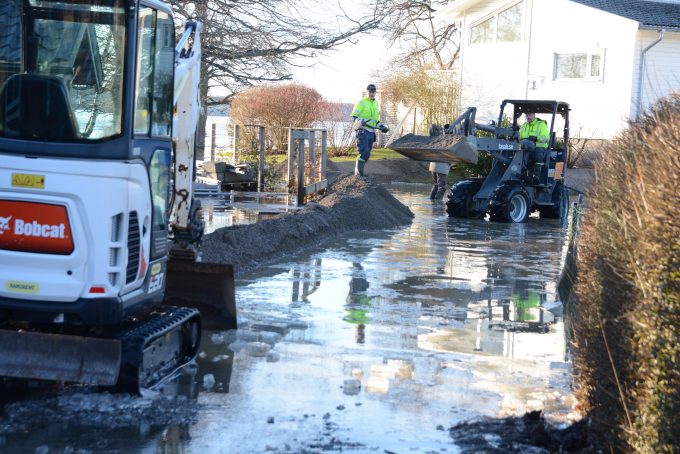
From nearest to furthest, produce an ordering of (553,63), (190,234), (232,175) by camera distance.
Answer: (190,234), (232,175), (553,63)

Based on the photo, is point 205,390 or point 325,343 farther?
point 325,343

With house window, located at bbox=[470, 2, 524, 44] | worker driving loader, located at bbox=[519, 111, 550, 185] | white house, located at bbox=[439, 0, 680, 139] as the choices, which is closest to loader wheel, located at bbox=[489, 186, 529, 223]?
worker driving loader, located at bbox=[519, 111, 550, 185]

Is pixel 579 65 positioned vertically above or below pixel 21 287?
above

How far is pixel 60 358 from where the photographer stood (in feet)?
20.8

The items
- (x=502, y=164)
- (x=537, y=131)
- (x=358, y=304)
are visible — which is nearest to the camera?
(x=358, y=304)

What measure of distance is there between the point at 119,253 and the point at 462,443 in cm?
253

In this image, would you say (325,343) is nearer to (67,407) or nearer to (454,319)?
(454,319)

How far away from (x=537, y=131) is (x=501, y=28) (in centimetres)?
1587

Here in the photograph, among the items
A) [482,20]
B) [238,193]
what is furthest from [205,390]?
[482,20]

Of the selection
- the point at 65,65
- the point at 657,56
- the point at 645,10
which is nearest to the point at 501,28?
the point at 645,10

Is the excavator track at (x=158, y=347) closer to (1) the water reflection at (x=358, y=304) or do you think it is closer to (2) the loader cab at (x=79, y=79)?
(2) the loader cab at (x=79, y=79)

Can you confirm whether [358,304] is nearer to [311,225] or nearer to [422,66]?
[311,225]

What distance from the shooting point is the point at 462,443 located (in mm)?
6238

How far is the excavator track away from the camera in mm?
6562
